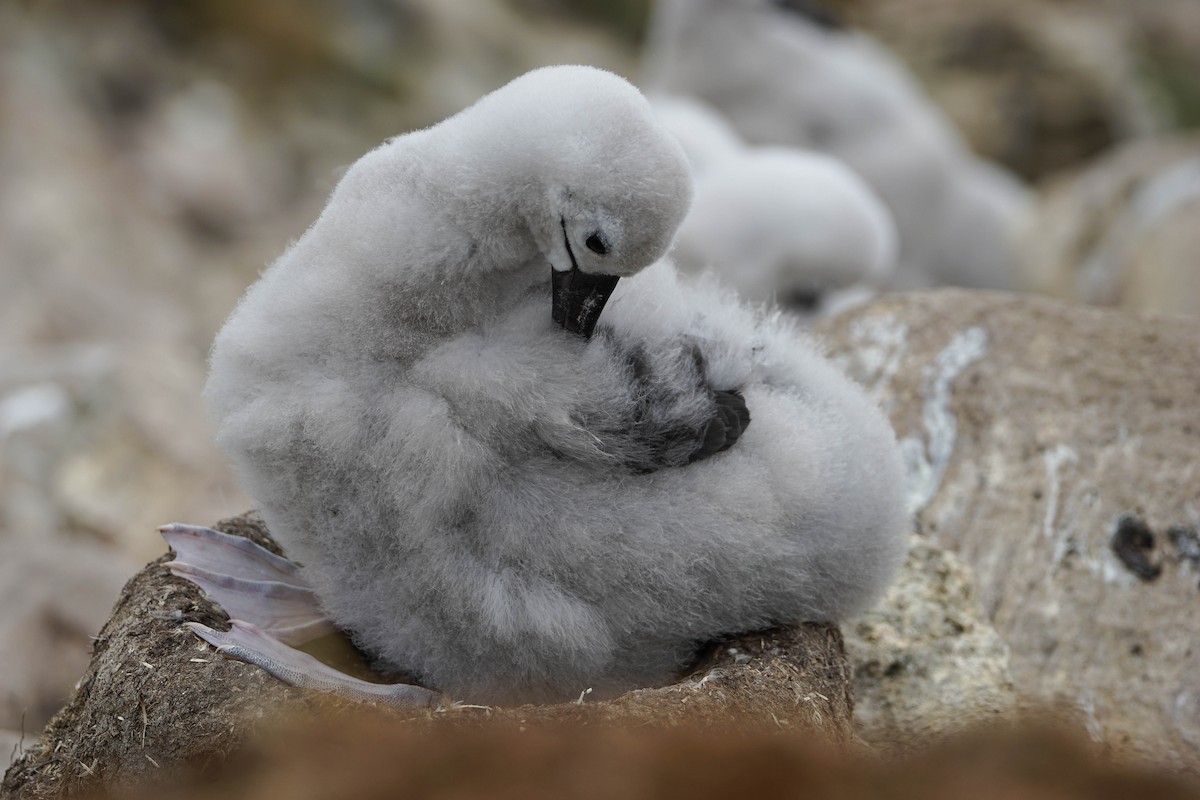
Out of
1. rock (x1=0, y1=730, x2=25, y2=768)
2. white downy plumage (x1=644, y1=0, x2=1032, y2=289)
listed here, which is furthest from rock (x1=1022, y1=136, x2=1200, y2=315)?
rock (x1=0, y1=730, x2=25, y2=768)

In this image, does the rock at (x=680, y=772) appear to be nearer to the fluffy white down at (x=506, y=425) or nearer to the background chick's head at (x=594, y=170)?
the fluffy white down at (x=506, y=425)

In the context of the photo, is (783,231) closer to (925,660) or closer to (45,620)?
(925,660)

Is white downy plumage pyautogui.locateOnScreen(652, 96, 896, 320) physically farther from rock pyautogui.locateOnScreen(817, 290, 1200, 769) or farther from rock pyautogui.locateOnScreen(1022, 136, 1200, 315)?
rock pyautogui.locateOnScreen(1022, 136, 1200, 315)

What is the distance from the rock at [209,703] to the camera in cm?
302

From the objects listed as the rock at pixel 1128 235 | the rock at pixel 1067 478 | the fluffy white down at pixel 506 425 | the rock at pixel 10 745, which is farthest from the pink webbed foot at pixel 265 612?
the rock at pixel 1128 235

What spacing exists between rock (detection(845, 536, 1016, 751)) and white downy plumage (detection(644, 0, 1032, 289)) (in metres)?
7.44

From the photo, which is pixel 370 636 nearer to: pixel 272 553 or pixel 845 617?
Answer: pixel 272 553

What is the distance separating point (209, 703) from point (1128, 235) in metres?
8.03

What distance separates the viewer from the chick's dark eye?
3283mm

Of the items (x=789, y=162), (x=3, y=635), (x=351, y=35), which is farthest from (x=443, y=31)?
(x=3, y=635)

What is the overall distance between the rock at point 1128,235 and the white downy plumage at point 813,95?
77 cm

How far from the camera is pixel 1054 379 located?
490 cm

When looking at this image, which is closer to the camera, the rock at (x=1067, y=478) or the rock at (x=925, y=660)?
the rock at (x=925, y=660)

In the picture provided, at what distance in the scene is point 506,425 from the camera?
3.30 metres
